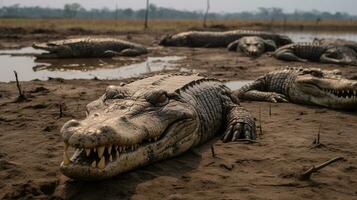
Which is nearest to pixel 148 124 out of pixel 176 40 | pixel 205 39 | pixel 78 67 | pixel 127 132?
pixel 127 132

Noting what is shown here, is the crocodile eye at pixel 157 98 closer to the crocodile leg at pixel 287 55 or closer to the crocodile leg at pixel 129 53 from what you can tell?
the crocodile leg at pixel 287 55

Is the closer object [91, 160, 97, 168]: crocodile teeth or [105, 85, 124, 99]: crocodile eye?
[91, 160, 97, 168]: crocodile teeth

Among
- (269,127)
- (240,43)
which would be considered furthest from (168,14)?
(269,127)

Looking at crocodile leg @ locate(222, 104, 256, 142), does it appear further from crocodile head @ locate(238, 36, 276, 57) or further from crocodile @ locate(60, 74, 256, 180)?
crocodile head @ locate(238, 36, 276, 57)

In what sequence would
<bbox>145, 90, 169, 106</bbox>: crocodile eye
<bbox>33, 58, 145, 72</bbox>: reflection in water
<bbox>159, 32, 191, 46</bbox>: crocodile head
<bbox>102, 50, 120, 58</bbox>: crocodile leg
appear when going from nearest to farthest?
1. <bbox>145, 90, 169, 106</bbox>: crocodile eye
2. <bbox>33, 58, 145, 72</bbox>: reflection in water
3. <bbox>102, 50, 120, 58</bbox>: crocodile leg
4. <bbox>159, 32, 191, 46</bbox>: crocodile head

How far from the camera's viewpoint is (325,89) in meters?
6.55

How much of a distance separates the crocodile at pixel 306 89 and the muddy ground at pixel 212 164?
189 mm

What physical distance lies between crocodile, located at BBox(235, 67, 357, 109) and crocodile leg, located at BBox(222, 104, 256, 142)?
78.4 inches

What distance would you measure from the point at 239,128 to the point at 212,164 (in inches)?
38.6

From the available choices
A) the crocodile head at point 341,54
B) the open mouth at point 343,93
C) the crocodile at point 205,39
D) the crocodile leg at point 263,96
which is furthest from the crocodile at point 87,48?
the open mouth at point 343,93

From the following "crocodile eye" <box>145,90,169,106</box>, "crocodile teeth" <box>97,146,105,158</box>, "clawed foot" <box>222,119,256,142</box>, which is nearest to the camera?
"crocodile teeth" <box>97,146,105,158</box>

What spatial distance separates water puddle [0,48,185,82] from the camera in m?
10.0

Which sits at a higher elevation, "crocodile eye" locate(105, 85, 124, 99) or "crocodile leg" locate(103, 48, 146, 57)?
"crocodile eye" locate(105, 85, 124, 99)

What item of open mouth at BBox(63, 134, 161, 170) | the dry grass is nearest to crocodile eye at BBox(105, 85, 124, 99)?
open mouth at BBox(63, 134, 161, 170)
